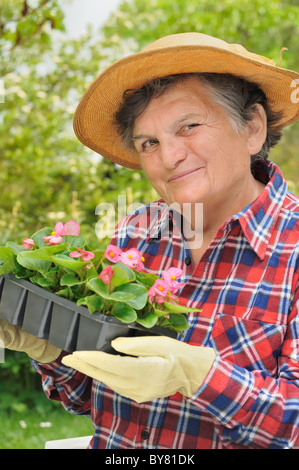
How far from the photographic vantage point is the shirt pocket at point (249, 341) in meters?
1.37

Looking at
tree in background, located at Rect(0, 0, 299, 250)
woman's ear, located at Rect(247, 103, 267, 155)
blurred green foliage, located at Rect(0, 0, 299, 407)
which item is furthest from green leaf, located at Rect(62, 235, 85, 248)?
tree in background, located at Rect(0, 0, 299, 250)

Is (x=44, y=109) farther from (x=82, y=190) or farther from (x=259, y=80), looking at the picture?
(x=259, y=80)

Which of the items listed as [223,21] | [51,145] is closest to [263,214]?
[51,145]

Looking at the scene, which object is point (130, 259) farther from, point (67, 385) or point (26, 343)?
point (67, 385)

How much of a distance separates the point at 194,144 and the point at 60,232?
0.44m

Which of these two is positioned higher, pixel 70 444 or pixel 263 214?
pixel 263 214

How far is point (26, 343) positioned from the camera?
5.01 ft

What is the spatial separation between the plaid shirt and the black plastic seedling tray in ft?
0.64

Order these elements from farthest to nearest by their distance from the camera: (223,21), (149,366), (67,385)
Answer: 1. (223,21)
2. (67,385)
3. (149,366)

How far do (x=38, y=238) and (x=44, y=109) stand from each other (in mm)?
4852
